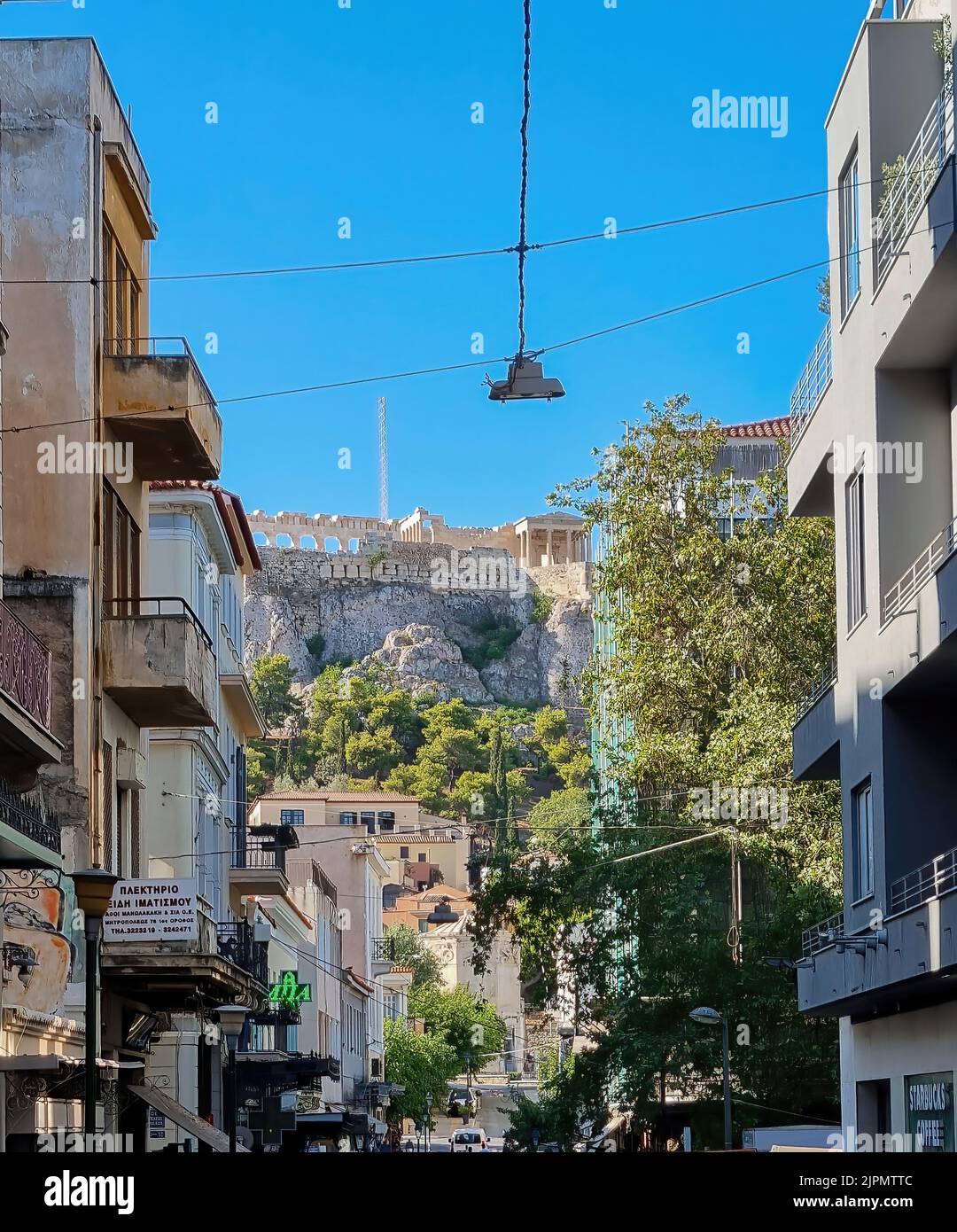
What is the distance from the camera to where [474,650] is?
178 meters

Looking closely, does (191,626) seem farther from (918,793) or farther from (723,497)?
(723,497)

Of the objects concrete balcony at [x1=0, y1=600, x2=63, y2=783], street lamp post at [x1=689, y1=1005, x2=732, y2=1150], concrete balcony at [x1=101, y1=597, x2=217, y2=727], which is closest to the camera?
concrete balcony at [x1=0, y1=600, x2=63, y2=783]

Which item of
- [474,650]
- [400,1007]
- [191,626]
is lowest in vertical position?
[400,1007]

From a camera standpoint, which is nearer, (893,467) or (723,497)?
(893,467)

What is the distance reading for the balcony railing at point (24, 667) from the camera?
13.4 metres

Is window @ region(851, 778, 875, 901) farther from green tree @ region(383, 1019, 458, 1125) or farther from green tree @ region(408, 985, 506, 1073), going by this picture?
green tree @ region(408, 985, 506, 1073)

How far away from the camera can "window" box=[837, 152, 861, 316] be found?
20.8 metres

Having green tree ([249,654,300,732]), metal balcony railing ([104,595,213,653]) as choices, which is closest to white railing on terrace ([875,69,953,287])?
metal balcony railing ([104,595,213,653])

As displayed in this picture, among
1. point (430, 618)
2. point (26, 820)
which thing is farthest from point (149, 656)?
point (430, 618)

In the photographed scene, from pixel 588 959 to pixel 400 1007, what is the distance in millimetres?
55963

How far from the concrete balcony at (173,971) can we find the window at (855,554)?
25.5ft

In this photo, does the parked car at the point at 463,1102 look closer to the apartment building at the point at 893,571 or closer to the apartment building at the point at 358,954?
the apartment building at the point at 358,954

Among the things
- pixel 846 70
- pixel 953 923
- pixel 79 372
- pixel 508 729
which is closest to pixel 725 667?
pixel 846 70

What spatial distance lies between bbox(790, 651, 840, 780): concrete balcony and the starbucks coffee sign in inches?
180
